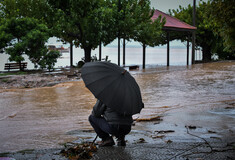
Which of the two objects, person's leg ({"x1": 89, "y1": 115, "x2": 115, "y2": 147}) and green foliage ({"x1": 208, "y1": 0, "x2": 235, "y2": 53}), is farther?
green foliage ({"x1": 208, "y1": 0, "x2": 235, "y2": 53})

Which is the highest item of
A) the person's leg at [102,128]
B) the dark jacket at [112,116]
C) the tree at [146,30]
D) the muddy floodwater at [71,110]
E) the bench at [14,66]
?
the tree at [146,30]

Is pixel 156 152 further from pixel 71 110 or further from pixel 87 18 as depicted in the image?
pixel 87 18

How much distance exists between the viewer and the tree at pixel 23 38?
64.2 ft

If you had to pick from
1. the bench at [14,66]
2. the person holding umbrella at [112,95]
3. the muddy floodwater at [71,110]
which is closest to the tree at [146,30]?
the bench at [14,66]

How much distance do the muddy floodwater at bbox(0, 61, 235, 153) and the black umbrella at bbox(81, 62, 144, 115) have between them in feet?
5.87

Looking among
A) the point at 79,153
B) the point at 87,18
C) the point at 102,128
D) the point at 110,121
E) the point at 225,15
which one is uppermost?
the point at 87,18

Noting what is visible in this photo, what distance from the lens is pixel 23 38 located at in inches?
782

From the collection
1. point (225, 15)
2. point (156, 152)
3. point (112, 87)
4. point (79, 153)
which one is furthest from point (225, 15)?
point (79, 153)

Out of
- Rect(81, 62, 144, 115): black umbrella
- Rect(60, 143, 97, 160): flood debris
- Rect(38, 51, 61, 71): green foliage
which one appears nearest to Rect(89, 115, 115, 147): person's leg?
Rect(60, 143, 97, 160): flood debris

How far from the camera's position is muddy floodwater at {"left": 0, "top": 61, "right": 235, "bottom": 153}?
620 centimetres

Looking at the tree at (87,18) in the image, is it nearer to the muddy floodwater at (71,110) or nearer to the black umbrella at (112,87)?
the muddy floodwater at (71,110)

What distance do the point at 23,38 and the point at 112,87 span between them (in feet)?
55.8

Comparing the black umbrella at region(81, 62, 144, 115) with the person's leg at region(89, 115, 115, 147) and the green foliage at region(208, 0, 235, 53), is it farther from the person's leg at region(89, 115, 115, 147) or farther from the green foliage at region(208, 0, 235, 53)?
the green foliage at region(208, 0, 235, 53)

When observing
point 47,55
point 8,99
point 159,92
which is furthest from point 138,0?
point 8,99
